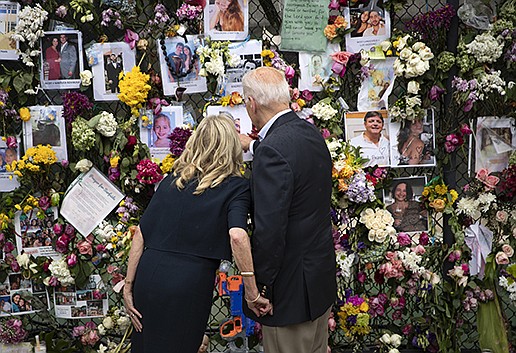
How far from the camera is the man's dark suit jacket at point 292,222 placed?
2.55 metres

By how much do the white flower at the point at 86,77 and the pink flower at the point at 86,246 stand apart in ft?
2.79

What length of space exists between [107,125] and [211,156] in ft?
3.38

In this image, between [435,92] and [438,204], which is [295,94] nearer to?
[435,92]

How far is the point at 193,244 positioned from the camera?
2668 mm

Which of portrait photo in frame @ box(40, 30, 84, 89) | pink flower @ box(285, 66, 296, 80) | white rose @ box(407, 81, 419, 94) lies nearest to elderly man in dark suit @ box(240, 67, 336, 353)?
pink flower @ box(285, 66, 296, 80)

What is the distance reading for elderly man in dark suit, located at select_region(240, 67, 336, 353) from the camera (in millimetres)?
2555

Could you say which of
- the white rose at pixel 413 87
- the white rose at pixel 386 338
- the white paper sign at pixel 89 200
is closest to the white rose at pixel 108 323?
the white paper sign at pixel 89 200

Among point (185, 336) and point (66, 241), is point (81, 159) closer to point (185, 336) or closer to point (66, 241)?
point (66, 241)

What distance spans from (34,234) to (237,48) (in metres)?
1.56

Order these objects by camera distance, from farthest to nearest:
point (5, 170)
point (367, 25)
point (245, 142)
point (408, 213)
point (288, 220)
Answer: point (5, 170)
point (408, 213)
point (367, 25)
point (245, 142)
point (288, 220)

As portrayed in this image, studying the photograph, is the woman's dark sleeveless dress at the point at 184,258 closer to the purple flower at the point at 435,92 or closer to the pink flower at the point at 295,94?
the pink flower at the point at 295,94

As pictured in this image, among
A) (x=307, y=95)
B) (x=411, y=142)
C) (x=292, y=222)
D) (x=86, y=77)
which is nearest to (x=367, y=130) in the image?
(x=411, y=142)

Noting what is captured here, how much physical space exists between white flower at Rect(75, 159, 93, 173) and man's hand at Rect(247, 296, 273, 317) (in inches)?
56.1

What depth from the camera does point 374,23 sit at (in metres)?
3.49
